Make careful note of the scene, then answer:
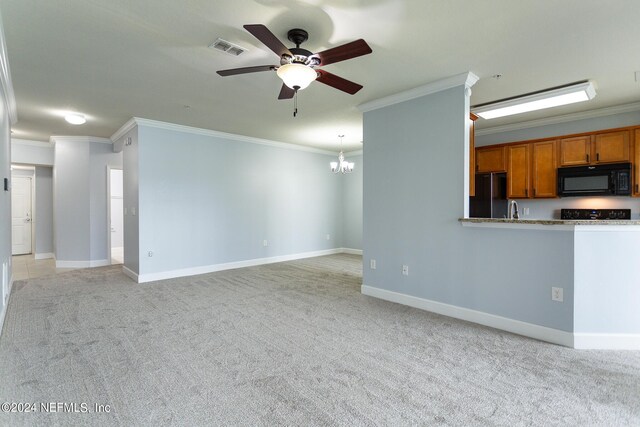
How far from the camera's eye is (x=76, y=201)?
6684mm

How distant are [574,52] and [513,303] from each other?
7.94 feet

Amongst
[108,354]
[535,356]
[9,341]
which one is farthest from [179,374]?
[535,356]

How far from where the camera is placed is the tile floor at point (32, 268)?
19.2ft

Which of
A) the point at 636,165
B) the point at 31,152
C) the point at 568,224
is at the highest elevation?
the point at 31,152

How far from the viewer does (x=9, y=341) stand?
9.71 ft

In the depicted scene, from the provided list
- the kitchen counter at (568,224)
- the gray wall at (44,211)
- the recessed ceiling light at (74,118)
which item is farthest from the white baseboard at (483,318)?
the gray wall at (44,211)

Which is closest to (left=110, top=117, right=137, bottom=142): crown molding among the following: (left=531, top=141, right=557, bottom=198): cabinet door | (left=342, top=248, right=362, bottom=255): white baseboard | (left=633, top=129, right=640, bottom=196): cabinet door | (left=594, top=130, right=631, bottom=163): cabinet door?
(left=342, top=248, right=362, bottom=255): white baseboard

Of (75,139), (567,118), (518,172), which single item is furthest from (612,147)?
(75,139)

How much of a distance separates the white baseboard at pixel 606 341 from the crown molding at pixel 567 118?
11.0 feet

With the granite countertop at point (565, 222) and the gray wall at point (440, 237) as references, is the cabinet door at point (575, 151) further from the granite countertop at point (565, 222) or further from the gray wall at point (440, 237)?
the gray wall at point (440, 237)

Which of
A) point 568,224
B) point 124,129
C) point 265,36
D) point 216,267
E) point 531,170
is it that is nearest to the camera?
point 265,36

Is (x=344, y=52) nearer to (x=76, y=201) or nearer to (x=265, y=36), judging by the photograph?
(x=265, y=36)

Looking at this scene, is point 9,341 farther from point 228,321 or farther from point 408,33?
point 408,33

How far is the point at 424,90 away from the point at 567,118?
2803 millimetres
